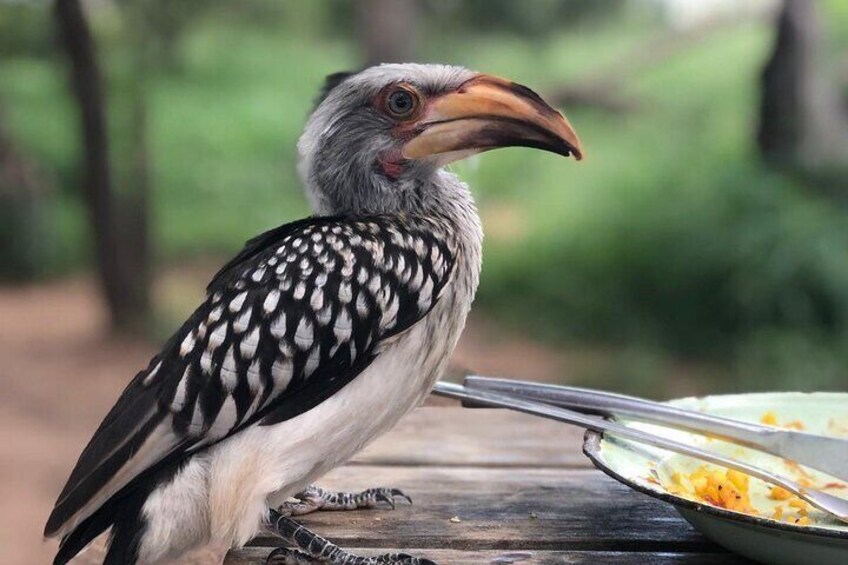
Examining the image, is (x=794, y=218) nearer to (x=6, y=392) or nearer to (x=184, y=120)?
(x=184, y=120)

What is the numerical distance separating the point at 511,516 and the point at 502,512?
14mm

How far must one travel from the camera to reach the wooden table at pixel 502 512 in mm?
963

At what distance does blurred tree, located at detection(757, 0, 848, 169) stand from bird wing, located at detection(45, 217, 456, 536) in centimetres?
305

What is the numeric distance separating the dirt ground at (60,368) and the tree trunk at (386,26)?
3.61 feet

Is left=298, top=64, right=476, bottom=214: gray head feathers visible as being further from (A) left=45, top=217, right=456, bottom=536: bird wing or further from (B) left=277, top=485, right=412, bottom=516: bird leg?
(B) left=277, top=485, right=412, bottom=516: bird leg

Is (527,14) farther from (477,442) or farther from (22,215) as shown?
(477,442)

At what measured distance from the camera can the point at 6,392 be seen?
4.20 m

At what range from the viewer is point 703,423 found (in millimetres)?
1018

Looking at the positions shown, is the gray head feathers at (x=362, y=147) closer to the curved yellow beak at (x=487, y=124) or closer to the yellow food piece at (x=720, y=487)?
the curved yellow beak at (x=487, y=124)

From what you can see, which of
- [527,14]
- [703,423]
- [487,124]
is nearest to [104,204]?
[527,14]

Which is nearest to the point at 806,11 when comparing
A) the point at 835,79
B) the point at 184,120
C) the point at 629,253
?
the point at 835,79

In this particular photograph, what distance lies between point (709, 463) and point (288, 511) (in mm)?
431

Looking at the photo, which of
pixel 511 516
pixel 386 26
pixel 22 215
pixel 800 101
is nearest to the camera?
pixel 511 516

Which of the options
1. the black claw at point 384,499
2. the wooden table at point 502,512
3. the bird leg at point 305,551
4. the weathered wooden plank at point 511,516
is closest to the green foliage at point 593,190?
the wooden table at point 502,512
